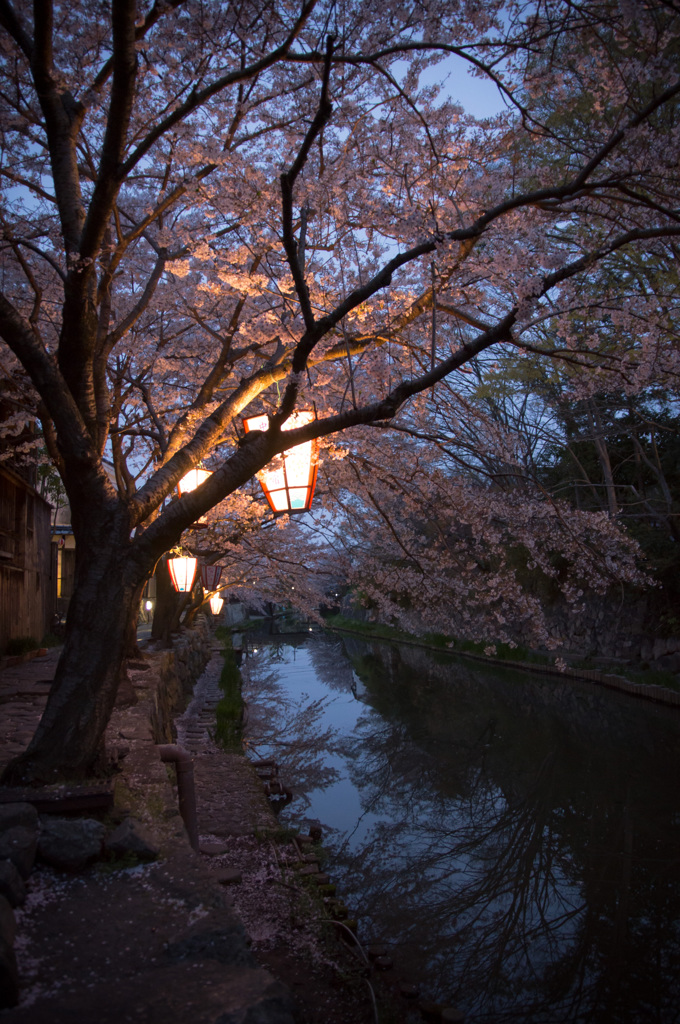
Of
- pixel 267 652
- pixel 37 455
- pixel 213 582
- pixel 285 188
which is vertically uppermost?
pixel 37 455

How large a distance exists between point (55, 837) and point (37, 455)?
12.3 metres

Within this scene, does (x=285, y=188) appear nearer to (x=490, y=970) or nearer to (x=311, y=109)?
(x=311, y=109)

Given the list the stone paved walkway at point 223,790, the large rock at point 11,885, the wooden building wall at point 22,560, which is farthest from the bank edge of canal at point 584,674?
the wooden building wall at point 22,560

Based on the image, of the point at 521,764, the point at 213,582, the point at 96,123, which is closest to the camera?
the point at 96,123

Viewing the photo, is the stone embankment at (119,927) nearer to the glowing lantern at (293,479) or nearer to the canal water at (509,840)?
the glowing lantern at (293,479)

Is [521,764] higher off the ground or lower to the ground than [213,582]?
lower

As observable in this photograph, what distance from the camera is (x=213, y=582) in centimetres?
1370

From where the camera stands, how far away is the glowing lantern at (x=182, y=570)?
10266mm

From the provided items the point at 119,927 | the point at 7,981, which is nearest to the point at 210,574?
the point at 119,927

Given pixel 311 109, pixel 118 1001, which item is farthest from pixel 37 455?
pixel 118 1001

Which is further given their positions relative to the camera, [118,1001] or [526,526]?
[526,526]

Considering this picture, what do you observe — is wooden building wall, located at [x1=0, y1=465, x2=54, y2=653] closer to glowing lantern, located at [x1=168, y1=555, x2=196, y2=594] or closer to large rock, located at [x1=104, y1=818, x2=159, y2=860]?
glowing lantern, located at [x1=168, y1=555, x2=196, y2=594]

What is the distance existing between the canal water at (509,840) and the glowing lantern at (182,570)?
3244mm

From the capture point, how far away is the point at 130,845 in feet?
10.5
